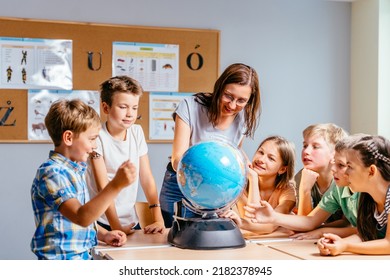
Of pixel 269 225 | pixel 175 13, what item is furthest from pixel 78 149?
pixel 175 13

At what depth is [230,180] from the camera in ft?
6.75

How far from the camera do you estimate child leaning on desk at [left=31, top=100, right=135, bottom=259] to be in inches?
73.5

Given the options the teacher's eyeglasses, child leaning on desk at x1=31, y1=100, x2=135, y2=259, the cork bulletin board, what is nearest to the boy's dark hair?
the teacher's eyeglasses

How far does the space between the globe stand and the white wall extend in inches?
Result: 98.7

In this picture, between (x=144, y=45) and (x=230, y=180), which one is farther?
(x=144, y=45)

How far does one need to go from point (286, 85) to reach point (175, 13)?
1.10 metres

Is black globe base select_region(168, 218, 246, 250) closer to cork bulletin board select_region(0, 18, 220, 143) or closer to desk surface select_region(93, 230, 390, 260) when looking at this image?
desk surface select_region(93, 230, 390, 260)

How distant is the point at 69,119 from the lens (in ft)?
6.57

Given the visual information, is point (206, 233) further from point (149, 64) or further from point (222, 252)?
point (149, 64)

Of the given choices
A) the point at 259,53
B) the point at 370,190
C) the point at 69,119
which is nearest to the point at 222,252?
the point at 370,190

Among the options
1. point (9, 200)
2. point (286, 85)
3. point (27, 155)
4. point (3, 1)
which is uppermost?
point (3, 1)

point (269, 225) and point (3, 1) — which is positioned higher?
point (3, 1)

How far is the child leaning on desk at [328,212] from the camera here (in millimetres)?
2223

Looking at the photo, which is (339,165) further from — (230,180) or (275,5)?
(275,5)
